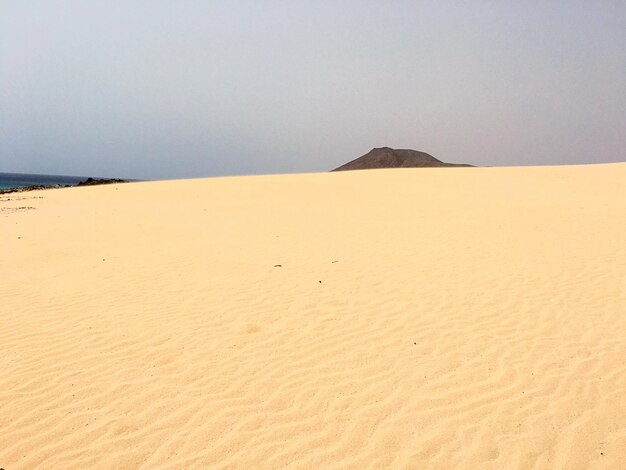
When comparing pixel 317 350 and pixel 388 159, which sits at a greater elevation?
pixel 388 159

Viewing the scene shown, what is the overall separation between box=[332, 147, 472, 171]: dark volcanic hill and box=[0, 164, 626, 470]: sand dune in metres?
105

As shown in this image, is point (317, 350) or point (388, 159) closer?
point (317, 350)

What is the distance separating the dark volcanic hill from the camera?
114375mm

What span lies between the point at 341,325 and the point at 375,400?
1.76 meters

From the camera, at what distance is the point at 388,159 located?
117 metres

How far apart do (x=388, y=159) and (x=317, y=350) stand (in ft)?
378

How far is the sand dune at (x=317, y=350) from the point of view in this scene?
3.52 m

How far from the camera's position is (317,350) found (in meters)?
5.13

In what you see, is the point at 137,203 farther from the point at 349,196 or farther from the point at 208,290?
the point at 208,290

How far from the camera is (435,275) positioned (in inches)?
314

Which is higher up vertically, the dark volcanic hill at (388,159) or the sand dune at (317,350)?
the dark volcanic hill at (388,159)

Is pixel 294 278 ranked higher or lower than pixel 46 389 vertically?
higher

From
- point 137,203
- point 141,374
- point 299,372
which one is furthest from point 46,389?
point 137,203

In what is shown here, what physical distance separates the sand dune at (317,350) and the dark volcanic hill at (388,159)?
105 meters
